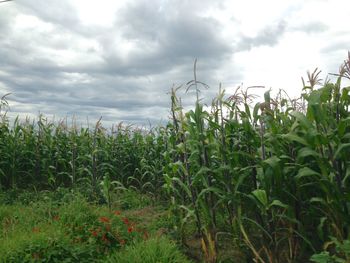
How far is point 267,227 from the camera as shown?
3.98 m

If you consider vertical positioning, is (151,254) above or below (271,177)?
below

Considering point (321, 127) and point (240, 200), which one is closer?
point (321, 127)

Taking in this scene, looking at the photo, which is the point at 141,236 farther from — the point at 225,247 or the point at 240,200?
the point at 240,200

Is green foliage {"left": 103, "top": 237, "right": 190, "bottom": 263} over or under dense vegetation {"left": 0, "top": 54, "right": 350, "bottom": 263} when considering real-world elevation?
under


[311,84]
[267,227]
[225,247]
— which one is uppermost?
[311,84]

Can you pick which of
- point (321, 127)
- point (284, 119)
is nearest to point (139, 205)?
point (284, 119)

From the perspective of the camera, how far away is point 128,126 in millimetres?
10211

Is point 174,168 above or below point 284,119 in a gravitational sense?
below

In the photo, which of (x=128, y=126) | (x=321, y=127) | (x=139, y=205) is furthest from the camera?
(x=128, y=126)

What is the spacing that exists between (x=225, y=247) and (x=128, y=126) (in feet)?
19.6

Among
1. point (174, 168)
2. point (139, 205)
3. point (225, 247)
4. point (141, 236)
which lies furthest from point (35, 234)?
point (139, 205)

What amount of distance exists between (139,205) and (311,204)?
13.6ft

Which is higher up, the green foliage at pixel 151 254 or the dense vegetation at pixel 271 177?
the dense vegetation at pixel 271 177

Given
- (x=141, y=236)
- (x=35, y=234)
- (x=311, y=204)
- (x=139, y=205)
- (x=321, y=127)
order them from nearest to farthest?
(x=321, y=127)
(x=311, y=204)
(x=35, y=234)
(x=141, y=236)
(x=139, y=205)
